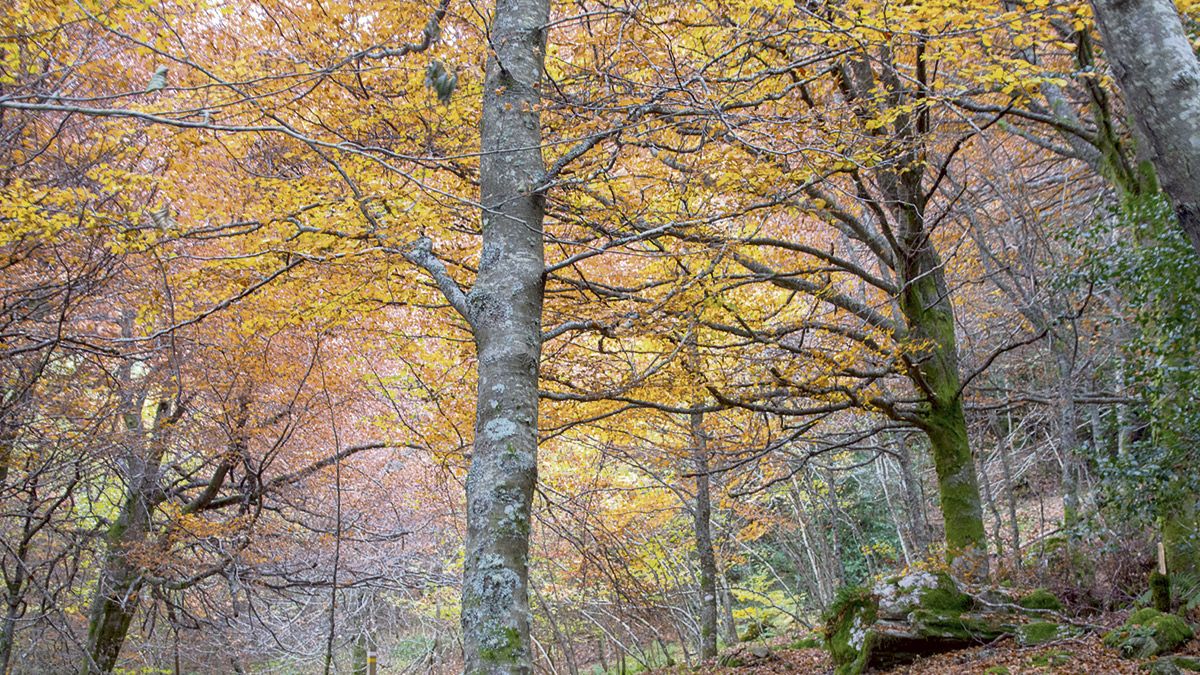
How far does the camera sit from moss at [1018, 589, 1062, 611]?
696 centimetres

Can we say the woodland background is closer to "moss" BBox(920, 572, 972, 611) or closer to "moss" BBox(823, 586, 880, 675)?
"moss" BBox(920, 572, 972, 611)

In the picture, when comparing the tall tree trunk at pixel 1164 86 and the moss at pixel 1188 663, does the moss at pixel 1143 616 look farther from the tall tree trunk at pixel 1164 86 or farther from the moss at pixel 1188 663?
the tall tree trunk at pixel 1164 86

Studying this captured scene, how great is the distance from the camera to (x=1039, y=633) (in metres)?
6.29

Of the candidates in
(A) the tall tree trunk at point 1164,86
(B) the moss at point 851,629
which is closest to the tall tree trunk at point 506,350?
(A) the tall tree trunk at point 1164,86

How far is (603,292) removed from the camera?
5895 millimetres

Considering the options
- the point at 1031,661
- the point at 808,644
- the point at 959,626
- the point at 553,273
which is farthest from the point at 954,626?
the point at 553,273

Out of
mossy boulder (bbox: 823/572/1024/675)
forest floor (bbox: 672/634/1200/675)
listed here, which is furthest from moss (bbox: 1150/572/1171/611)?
mossy boulder (bbox: 823/572/1024/675)

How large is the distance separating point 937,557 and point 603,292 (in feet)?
14.4

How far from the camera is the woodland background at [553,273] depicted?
15.4 ft

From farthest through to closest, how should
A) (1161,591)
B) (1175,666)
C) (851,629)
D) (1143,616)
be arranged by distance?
1. (851,629)
2. (1161,591)
3. (1143,616)
4. (1175,666)

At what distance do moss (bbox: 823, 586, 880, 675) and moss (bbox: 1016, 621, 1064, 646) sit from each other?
1222 millimetres

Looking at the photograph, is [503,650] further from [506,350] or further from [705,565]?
[705,565]

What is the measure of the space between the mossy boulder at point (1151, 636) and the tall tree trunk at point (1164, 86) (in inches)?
148

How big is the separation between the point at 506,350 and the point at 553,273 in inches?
123
